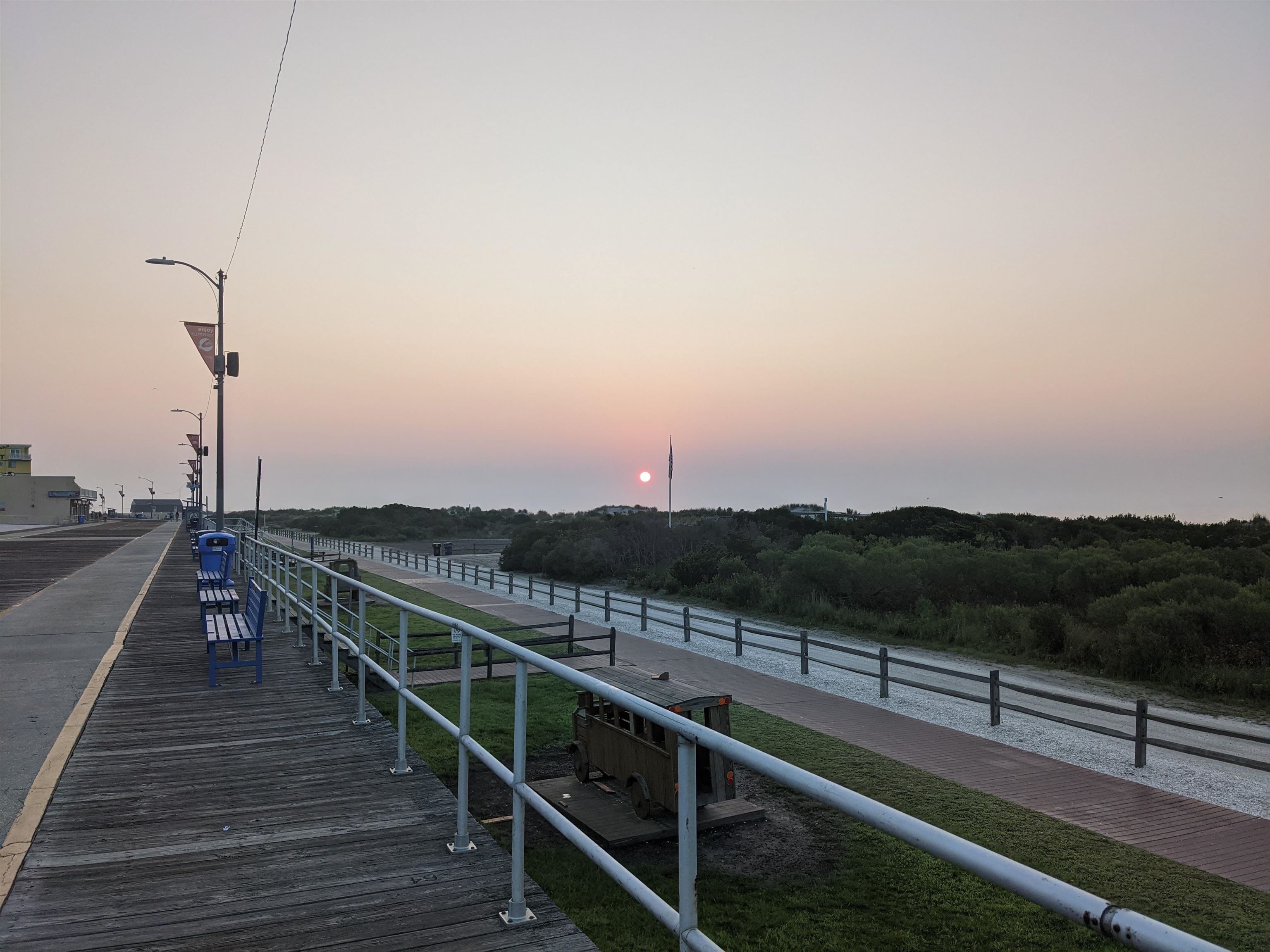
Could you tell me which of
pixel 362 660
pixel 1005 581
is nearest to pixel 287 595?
pixel 362 660

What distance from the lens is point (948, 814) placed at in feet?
28.4

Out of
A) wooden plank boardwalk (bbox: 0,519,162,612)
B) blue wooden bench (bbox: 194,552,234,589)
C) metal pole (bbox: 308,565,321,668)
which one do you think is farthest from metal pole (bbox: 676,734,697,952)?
wooden plank boardwalk (bbox: 0,519,162,612)

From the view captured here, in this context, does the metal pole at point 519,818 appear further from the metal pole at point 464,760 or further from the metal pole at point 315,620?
the metal pole at point 315,620

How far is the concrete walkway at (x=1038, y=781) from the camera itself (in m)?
8.33

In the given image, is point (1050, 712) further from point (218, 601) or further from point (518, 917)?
point (218, 601)

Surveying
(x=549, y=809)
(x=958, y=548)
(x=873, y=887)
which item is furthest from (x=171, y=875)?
(x=958, y=548)

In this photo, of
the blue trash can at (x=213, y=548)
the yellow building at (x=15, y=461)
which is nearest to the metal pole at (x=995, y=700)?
the blue trash can at (x=213, y=548)

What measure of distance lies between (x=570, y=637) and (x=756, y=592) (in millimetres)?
17001

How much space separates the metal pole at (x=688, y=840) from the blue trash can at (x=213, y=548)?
59.2 feet

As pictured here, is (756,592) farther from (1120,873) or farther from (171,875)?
(171,875)

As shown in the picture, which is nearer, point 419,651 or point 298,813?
point 298,813

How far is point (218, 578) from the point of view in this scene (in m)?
18.2

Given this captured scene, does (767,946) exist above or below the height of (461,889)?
below

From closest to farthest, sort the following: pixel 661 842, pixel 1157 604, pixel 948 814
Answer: pixel 661 842 → pixel 948 814 → pixel 1157 604
